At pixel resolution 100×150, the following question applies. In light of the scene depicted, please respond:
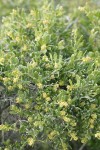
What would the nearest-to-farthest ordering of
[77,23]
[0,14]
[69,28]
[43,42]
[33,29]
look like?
[43,42] → [33,29] → [69,28] → [77,23] → [0,14]

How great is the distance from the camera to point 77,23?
5.34 meters

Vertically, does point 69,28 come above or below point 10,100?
above

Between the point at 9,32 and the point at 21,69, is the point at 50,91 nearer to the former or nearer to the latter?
the point at 21,69

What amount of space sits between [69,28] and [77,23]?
450 millimetres

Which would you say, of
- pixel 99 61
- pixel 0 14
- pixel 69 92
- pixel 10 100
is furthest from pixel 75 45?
pixel 0 14

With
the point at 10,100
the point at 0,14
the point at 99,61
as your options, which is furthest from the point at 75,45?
the point at 0,14

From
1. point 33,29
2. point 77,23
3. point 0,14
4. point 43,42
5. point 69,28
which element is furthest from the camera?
point 0,14

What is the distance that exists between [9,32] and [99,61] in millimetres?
1043

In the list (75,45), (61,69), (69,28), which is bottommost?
(61,69)

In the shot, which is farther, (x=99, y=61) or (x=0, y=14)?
(x=0, y=14)

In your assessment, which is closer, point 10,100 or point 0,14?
point 10,100

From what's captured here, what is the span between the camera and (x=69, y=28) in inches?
194

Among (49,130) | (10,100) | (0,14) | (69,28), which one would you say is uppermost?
(0,14)

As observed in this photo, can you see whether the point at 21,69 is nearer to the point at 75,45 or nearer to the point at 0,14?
the point at 75,45
